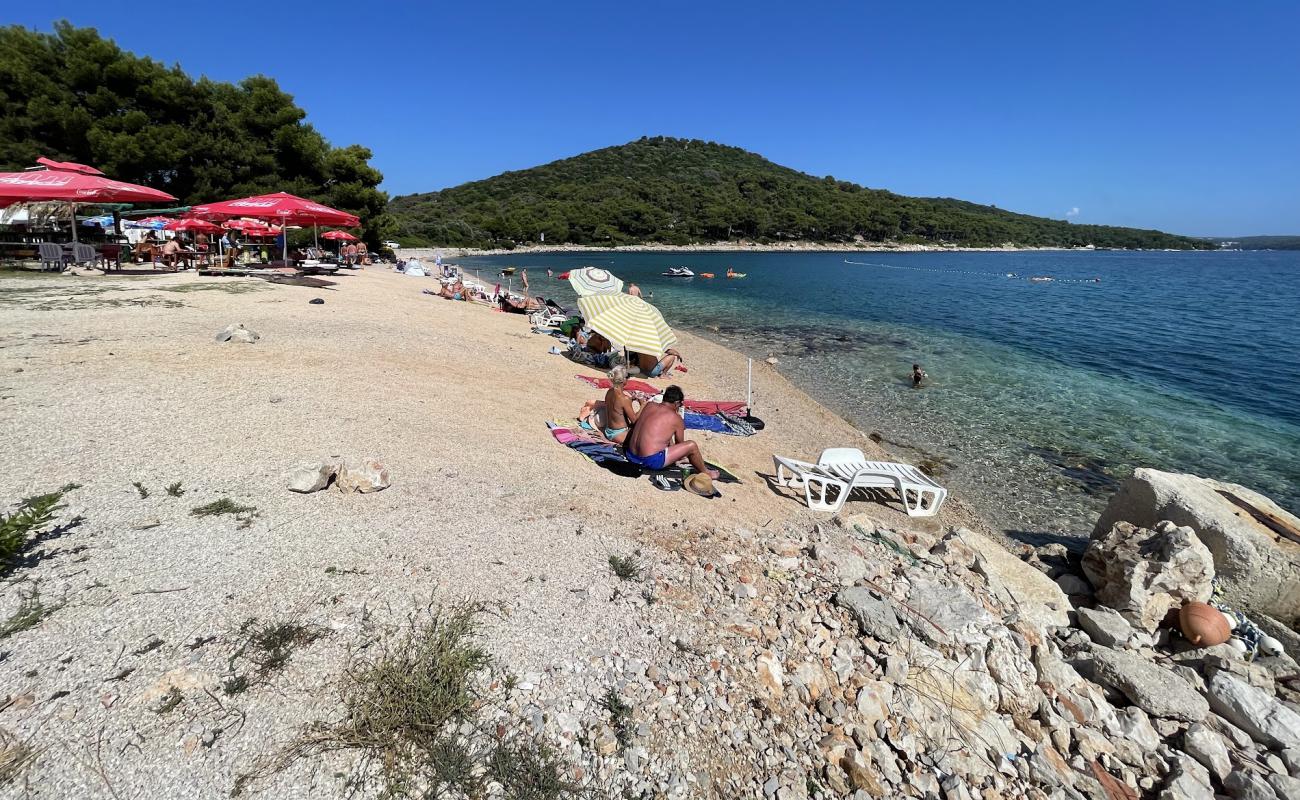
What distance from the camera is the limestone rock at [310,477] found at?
183 inches

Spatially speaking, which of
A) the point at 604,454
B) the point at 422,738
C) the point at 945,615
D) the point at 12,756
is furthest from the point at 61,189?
the point at 945,615

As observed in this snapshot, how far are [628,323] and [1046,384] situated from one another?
12643 mm

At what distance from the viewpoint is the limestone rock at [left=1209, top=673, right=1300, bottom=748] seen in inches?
140

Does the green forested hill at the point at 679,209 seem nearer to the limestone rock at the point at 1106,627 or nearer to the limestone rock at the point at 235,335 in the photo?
the limestone rock at the point at 235,335

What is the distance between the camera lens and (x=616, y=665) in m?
3.24

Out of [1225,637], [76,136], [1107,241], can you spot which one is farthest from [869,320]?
[1107,241]

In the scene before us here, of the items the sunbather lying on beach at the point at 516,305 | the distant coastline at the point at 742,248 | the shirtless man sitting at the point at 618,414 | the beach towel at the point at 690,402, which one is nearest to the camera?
the shirtless man sitting at the point at 618,414

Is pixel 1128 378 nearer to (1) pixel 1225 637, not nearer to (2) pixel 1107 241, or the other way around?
(1) pixel 1225 637

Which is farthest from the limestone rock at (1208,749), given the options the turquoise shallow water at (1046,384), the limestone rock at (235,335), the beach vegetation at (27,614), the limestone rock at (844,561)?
the limestone rock at (235,335)

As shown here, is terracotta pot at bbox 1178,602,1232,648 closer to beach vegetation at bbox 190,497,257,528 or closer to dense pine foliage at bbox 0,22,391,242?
beach vegetation at bbox 190,497,257,528

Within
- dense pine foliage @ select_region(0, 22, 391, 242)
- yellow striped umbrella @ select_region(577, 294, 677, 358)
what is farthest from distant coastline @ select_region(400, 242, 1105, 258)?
yellow striped umbrella @ select_region(577, 294, 677, 358)

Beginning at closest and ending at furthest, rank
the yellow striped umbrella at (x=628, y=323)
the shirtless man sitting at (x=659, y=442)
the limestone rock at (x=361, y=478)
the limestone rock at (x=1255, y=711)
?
the limestone rock at (x=1255, y=711)
the limestone rock at (x=361, y=478)
the shirtless man sitting at (x=659, y=442)
the yellow striped umbrella at (x=628, y=323)

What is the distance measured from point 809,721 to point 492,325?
1474 centimetres

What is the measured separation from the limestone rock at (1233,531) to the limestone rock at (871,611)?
13.8 feet
